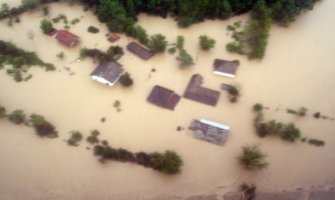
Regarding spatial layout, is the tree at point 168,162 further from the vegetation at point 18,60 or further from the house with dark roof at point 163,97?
the vegetation at point 18,60

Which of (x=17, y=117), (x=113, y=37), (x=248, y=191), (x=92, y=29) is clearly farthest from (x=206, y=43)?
(x=17, y=117)

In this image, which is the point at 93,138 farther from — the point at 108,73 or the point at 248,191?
the point at 248,191

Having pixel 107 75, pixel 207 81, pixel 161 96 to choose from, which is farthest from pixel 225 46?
pixel 107 75

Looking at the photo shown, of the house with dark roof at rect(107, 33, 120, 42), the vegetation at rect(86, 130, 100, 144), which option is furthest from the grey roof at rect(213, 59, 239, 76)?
the vegetation at rect(86, 130, 100, 144)

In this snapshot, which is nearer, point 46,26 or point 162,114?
point 162,114

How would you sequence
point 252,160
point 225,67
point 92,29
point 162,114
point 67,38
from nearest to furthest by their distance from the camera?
point 252,160 → point 162,114 → point 225,67 → point 67,38 → point 92,29

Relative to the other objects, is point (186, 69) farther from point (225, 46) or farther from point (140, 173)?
point (140, 173)
